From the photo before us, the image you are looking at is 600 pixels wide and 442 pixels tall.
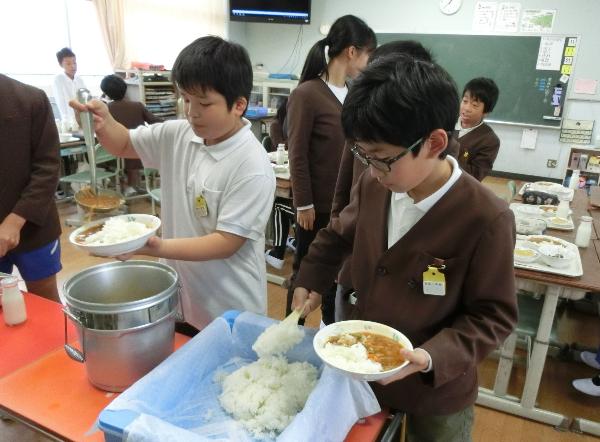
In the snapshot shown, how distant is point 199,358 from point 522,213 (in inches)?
96.6

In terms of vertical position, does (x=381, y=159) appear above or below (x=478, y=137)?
above

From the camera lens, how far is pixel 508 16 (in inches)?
230

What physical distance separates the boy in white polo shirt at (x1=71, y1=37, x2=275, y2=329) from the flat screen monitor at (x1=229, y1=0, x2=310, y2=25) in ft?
21.1

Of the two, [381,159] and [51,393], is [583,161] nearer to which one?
[381,159]

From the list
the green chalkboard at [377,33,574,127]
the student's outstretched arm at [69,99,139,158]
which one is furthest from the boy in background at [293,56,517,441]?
the green chalkboard at [377,33,574,127]

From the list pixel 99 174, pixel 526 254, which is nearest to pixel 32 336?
pixel 526 254

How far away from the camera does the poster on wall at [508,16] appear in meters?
5.79

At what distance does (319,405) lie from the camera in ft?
2.75

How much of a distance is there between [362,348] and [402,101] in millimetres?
Result: 489

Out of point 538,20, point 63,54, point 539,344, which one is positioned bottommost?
point 539,344

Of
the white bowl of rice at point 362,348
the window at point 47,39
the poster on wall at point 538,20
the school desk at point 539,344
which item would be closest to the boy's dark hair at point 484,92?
the school desk at point 539,344

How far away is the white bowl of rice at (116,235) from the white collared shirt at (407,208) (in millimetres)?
580

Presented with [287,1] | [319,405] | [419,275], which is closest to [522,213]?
[419,275]

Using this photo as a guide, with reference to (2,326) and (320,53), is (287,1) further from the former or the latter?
(2,326)
